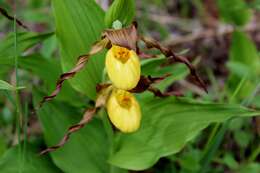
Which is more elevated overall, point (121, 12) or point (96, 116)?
point (121, 12)

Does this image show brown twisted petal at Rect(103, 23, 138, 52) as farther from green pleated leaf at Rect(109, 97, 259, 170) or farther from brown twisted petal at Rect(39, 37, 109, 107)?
green pleated leaf at Rect(109, 97, 259, 170)

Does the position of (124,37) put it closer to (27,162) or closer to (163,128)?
(163,128)

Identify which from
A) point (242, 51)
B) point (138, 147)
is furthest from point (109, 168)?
point (242, 51)

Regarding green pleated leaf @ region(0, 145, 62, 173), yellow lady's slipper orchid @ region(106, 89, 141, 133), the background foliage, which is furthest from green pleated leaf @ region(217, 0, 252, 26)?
green pleated leaf @ region(0, 145, 62, 173)

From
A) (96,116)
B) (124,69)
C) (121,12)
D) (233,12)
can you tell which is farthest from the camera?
(233,12)

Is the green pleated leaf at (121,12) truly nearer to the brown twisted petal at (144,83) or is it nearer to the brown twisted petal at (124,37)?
the brown twisted petal at (124,37)

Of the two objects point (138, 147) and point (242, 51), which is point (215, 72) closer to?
point (242, 51)

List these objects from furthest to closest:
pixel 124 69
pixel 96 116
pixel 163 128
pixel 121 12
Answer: pixel 96 116 → pixel 163 128 → pixel 121 12 → pixel 124 69

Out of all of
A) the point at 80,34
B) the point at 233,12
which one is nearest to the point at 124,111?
the point at 80,34
